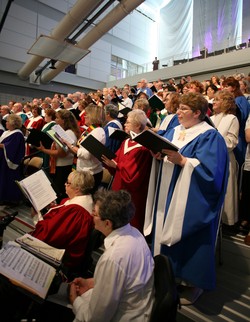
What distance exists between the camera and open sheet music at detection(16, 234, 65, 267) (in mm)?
1673

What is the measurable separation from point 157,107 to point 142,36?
661 inches

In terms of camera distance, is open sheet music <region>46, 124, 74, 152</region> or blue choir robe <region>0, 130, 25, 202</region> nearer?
open sheet music <region>46, 124, 74, 152</region>

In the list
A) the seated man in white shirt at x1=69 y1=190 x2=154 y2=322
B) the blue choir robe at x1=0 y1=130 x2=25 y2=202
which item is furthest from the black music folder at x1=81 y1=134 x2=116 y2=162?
the blue choir robe at x1=0 y1=130 x2=25 y2=202

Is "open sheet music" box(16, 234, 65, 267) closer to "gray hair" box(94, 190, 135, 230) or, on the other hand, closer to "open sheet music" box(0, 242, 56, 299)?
"open sheet music" box(0, 242, 56, 299)

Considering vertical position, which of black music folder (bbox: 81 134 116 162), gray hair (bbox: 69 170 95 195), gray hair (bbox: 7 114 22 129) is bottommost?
gray hair (bbox: 69 170 95 195)

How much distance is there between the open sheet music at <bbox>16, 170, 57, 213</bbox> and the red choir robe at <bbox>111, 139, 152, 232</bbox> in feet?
2.37

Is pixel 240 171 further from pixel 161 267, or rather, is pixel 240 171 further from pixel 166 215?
pixel 161 267

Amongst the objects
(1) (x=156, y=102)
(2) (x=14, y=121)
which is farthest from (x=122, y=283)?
(2) (x=14, y=121)

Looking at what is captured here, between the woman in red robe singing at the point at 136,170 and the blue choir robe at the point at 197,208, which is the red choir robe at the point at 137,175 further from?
the blue choir robe at the point at 197,208

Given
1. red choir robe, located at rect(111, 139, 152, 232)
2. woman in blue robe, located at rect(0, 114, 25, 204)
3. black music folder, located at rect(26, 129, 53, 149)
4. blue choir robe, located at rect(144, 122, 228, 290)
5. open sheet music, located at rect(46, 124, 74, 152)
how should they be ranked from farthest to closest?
woman in blue robe, located at rect(0, 114, 25, 204) < black music folder, located at rect(26, 129, 53, 149) < open sheet music, located at rect(46, 124, 74, 152) < red choir robe, located at rect(111, 139, 152, 232) < blue choir robe, located at rect(144, 122, 228, 290)

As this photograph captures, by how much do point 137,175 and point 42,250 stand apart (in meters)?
1.19

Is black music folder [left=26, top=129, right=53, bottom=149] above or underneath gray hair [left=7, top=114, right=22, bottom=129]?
underneath

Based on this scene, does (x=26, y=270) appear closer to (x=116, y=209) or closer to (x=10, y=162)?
(x=116, y=209)

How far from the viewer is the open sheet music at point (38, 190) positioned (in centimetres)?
235
